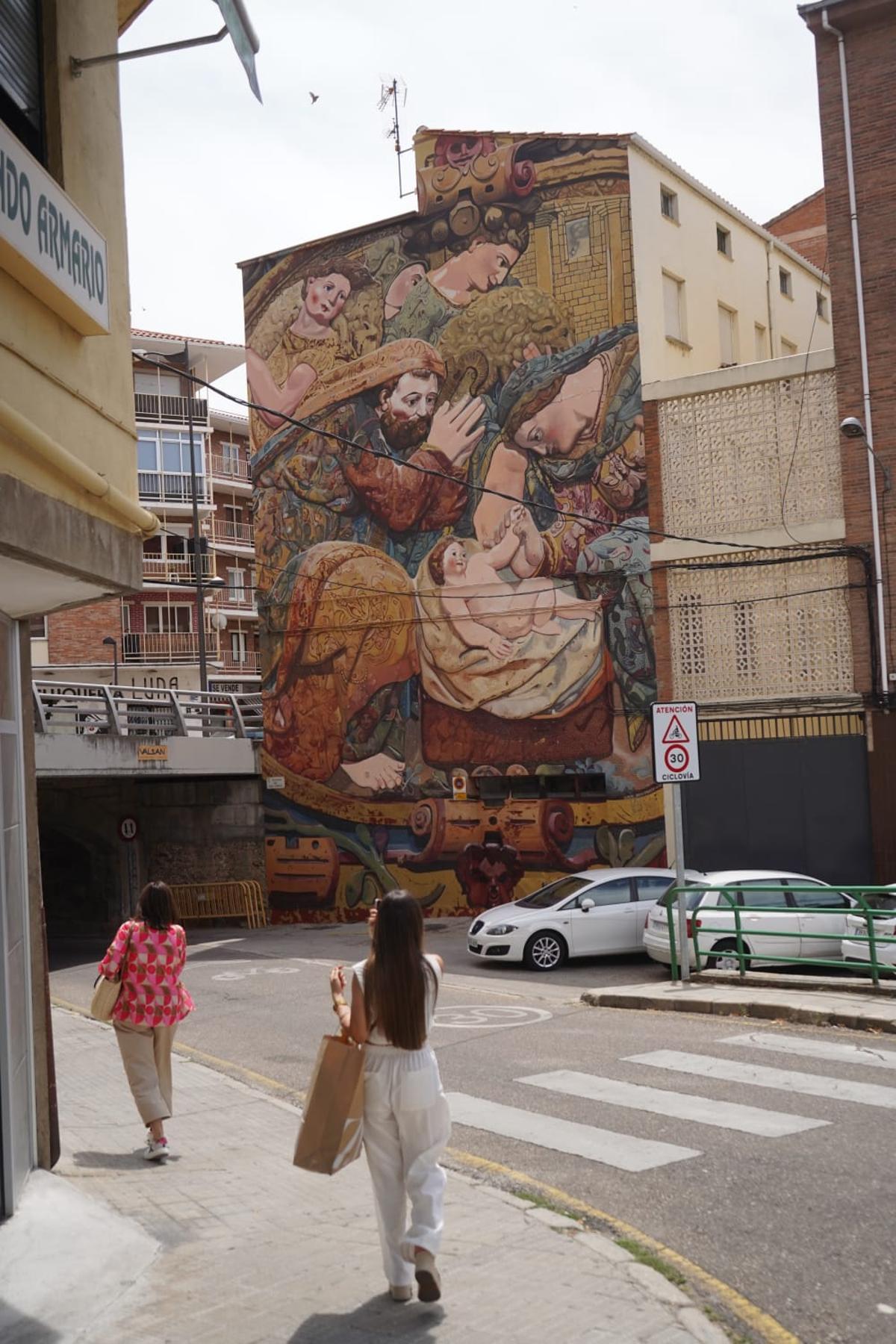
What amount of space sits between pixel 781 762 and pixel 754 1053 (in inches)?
524

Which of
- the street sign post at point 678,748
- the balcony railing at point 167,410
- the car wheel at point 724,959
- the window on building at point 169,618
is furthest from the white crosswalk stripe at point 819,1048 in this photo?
the balcony railing at point 167,410

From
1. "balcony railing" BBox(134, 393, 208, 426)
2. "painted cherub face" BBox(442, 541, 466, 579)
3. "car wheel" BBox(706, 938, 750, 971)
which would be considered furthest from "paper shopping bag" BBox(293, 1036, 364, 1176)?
"balcony railing" BBox(134, 393, 208, 426)

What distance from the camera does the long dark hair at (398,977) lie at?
5727mm

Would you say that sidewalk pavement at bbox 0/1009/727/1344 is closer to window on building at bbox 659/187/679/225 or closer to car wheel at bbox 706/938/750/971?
car wheel at bbox 706/938/750/971

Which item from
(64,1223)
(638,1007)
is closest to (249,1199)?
(64,1223)

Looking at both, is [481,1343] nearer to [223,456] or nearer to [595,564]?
[595,564]

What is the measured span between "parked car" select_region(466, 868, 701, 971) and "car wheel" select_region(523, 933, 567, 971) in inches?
0.4

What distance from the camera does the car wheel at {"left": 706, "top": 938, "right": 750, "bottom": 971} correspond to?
16677 millimetres

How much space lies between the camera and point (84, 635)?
53781 mm

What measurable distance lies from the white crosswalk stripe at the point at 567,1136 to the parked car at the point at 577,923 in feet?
29.2

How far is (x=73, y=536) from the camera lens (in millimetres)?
6812

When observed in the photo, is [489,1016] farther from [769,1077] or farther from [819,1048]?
[769,1077]

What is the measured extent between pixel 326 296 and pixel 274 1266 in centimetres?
2581

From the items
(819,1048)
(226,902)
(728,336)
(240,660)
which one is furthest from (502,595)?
(240,660)
